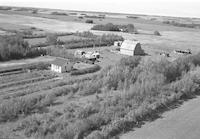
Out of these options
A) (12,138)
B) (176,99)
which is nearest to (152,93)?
(176,99)

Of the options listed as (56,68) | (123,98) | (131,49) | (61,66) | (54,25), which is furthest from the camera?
(54,25)

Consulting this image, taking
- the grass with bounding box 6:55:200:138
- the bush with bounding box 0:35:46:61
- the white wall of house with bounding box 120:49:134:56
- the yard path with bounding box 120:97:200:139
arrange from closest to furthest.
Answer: the grass with bounding box 6:55:200:138
the yard path with bounding box 120:97:200:139
the bush with bounding box 0:35:46:61
the white wall of house with bounding box 120:49:134:56

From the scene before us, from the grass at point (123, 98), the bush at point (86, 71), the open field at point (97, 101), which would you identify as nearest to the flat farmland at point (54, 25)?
the bush at point (86, 71)

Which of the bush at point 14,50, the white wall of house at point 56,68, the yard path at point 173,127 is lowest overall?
the yard path at point 173,127

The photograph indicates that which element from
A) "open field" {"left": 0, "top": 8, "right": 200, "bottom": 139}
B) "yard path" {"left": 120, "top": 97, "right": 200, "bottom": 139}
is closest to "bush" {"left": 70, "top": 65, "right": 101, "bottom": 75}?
"open field" {"left": 0, "top": 8, "right": 200, "bottom": 139}

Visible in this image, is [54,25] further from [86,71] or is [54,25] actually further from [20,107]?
[20,107]

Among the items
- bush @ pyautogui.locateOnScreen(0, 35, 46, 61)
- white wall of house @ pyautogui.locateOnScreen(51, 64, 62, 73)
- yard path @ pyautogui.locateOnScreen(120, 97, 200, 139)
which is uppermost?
bush @ pyautogui.locateOnScreen(0, 35, 46, 61)

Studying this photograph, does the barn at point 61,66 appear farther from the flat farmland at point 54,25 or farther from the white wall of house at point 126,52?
the flat farmland at point 54,25

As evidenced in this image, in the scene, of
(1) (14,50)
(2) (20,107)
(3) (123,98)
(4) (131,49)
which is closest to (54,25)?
(4) (131,49)

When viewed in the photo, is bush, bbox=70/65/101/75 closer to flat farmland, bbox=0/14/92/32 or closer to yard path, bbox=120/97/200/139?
yard path, bbox=120/97/200/139

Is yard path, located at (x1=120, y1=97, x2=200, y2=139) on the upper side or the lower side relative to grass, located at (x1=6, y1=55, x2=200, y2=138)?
lower
